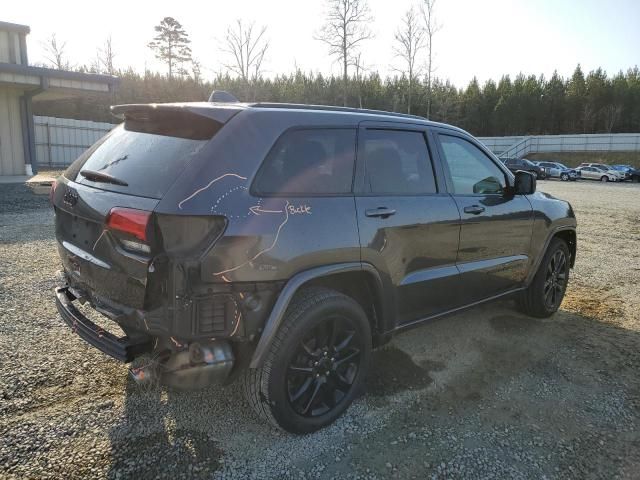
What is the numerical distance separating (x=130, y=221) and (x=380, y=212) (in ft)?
4.84

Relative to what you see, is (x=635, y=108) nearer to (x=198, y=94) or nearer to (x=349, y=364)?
(x=198, y=94)

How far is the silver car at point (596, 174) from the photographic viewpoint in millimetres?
34438

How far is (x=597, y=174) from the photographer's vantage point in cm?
3516

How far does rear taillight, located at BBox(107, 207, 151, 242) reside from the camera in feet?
7.94

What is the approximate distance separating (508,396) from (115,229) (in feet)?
9.15

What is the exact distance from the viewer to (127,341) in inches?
102

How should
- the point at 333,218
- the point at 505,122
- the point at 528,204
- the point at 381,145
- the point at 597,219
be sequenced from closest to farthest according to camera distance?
the point at 333,218
the point at 381,145
the point at 528,204
the point at 597,219
the point at 505,122

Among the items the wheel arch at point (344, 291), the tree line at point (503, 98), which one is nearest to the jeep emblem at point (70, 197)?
the wheel arch at point (344, 291)

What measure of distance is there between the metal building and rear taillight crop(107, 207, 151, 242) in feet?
53.5

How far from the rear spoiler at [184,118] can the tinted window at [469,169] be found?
180 centimetres

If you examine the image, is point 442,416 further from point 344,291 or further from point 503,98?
point 503,98

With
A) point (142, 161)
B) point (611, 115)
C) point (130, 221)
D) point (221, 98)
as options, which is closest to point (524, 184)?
point (221, 98)

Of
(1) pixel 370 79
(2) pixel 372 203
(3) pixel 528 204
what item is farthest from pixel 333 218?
(1) pixel 370 79

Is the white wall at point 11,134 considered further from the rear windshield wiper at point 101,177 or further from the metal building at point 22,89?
the rear windshield wiper at point 101,177
